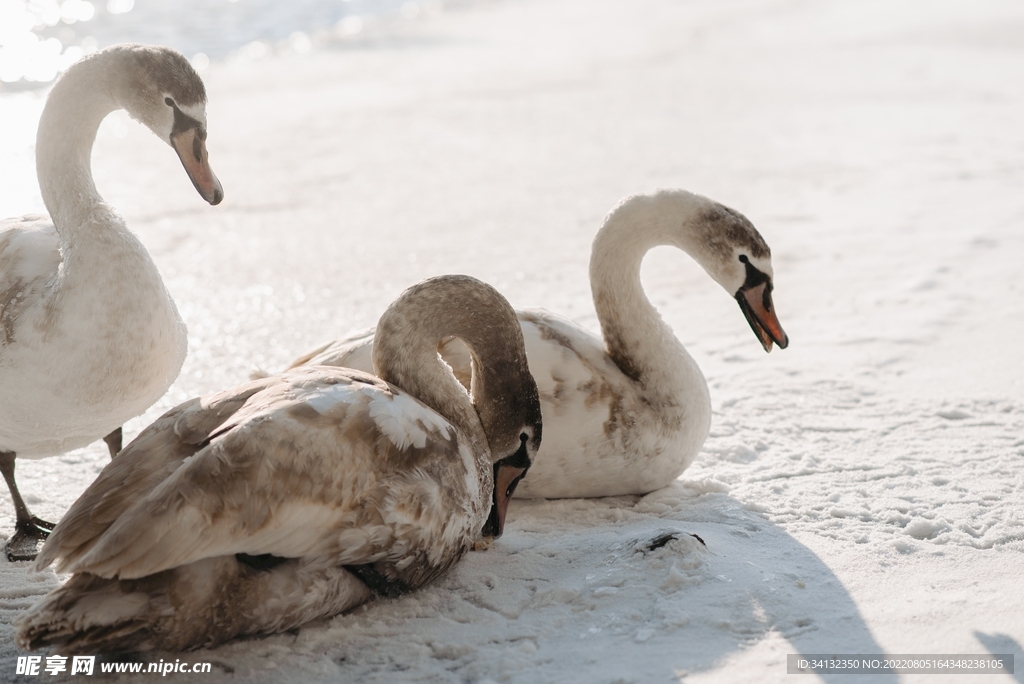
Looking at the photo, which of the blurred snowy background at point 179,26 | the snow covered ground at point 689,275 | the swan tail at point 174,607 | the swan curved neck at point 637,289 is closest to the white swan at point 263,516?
the swan tail at point 174,607

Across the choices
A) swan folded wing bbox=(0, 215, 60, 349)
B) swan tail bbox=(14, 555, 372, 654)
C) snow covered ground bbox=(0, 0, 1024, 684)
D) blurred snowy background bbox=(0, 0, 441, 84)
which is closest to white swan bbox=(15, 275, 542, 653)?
swan tail bbox=(14, 555, 372, 654)

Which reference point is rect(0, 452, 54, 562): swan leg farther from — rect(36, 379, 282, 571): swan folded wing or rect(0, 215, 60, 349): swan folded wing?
rect(36, 379, 282, 571): swan folded wing

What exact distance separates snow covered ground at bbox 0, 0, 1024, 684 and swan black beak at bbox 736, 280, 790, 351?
0.43 m

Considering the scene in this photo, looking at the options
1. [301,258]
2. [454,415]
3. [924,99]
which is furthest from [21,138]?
[924,99]

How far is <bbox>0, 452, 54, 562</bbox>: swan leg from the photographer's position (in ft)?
11.8

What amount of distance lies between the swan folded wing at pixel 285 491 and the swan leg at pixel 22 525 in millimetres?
1029

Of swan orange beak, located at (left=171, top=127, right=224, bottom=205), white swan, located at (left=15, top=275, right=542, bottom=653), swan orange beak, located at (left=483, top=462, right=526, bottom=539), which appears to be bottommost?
swan orange beak, located at (left=483, top=462, right=526, bottom=539)

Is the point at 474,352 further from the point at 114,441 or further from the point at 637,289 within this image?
the point at 114,441

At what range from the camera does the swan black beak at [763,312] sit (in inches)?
163

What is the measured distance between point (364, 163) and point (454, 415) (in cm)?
511

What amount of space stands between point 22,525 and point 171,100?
1465 mm

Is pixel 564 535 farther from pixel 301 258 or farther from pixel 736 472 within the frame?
pixel 301 258

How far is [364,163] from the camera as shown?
8172 millimetres

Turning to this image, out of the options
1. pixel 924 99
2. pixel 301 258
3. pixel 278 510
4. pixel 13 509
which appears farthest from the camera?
pixel 924 99
